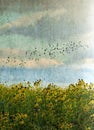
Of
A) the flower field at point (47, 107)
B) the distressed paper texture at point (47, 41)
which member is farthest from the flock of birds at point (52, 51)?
the flower field at point (47, 107)

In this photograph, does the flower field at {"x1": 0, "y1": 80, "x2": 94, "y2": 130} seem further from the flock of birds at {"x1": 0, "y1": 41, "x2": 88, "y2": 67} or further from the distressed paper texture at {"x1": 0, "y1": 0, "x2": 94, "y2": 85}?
the flock of birds at {"x1": 0, "y1": 41, "x2": 88, "y2": 67}

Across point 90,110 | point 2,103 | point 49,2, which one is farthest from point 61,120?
point 49,2

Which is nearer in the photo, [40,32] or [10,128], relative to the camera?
[10,128]

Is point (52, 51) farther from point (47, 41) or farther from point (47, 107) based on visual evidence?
point (47, 107)

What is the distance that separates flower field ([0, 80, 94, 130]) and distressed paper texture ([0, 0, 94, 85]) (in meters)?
0.09

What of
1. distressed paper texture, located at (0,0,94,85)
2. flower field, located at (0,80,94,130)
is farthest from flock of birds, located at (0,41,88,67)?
flower field, located at (0,80,94,130)

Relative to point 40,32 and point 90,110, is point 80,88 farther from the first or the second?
point 40,32

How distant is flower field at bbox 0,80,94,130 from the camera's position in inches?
166

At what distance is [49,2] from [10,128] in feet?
4.17

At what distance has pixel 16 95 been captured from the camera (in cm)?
428

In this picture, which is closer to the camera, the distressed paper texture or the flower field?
the flower field

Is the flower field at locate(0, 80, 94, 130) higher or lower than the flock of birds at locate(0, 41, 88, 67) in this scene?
lower

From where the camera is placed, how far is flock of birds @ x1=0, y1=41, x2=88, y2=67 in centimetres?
441

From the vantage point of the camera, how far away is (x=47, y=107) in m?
4.30
